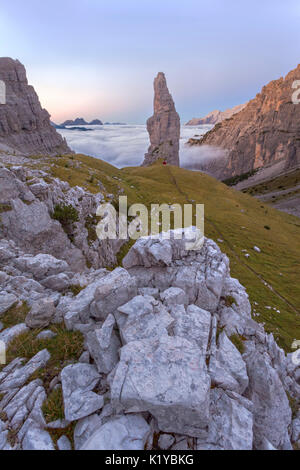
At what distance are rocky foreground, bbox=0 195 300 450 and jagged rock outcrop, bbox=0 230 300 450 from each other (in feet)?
0.11

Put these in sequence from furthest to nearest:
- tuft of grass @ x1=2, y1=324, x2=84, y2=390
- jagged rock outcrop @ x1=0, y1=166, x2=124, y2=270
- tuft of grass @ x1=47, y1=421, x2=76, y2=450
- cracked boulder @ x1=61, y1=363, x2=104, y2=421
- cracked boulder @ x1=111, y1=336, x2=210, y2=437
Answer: jagged rock outcrop @ x1=0, y1=166, x2=124, y2=270 → tuft of grass @ x1=2, y1=324, x2=84, y2=390 → cracked boulder @ x1=61, y1=363, x2=104, y2=421 → tuft of grass @ x1=47, y1=421, x2=76, y2=450 → cracked boulder @ x1=111, y1=336, x2=210, y2=437

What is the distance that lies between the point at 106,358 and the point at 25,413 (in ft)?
9.88

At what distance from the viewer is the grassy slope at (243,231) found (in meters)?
33.3

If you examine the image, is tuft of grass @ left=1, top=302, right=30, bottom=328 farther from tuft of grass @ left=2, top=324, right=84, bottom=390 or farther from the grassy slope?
the grassy slope

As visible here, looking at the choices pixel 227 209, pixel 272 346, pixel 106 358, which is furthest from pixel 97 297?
pixel 227 209

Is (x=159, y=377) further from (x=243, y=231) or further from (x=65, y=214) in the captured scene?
(x=243, y=231)

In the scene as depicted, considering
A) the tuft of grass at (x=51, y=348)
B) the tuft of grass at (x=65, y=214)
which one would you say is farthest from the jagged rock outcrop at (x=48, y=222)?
the tuft of grass at (x=51, y=348)

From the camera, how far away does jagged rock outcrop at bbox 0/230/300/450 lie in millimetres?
6434

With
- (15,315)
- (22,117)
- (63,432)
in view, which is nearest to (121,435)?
(63,432)

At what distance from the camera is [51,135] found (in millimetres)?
165875

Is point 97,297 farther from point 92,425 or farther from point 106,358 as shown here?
point 92,425

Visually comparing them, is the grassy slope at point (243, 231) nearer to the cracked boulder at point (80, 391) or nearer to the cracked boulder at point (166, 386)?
the cracked boulder at point (166, 386)

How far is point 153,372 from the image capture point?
7.19m

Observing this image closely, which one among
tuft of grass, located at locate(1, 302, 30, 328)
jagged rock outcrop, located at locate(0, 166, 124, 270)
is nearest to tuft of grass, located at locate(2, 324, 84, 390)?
tuft of grass, located at locate(1, 302, 30, 328)
